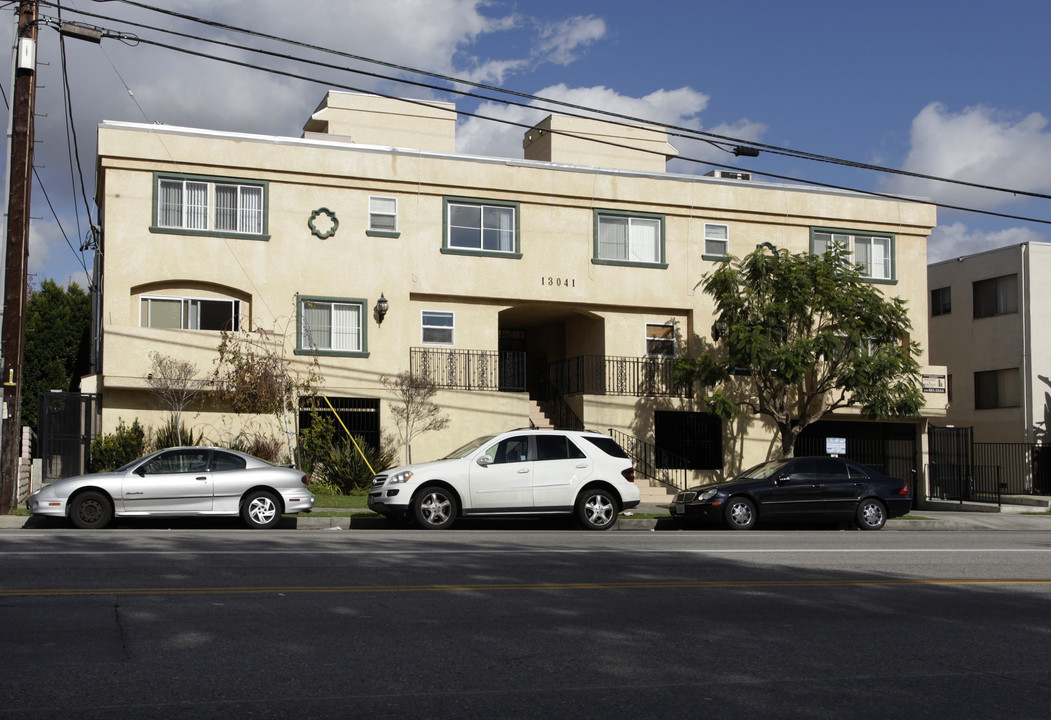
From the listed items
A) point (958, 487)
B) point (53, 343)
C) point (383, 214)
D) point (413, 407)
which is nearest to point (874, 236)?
point (958, 487)

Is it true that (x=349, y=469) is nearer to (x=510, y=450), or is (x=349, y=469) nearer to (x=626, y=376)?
(x=510, y=450)

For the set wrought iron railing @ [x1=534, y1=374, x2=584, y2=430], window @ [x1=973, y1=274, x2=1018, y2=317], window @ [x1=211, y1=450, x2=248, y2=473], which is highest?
window @ [x1=973, y1=274, x2=1018, y2=317]

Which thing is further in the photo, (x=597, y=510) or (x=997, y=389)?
(x=997, y=389)

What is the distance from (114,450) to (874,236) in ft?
65.3

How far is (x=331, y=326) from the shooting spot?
2544 cm

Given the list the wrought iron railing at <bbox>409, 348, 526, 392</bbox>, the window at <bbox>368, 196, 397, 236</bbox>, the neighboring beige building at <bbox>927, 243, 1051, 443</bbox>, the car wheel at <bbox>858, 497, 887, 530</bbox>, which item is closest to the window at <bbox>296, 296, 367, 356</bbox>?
the wrought iron railing at <bbox>409, 348, 526, 392</bbox>

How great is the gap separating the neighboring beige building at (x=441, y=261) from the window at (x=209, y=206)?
0.14ft

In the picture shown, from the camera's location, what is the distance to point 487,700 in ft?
20.7

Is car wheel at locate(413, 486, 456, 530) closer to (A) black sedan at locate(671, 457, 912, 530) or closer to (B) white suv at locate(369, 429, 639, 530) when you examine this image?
(B) white suv at locate(369, 429, 639, 530)

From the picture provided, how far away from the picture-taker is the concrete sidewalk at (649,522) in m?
18.2

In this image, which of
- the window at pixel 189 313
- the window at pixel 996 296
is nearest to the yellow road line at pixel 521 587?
the window at pixel 189 313

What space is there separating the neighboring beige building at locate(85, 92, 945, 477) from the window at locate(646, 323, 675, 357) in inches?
1.6

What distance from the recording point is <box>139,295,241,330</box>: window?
24.5m

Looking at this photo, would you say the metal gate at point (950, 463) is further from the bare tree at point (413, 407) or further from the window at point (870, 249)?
the bare tree at point (413, 407)
